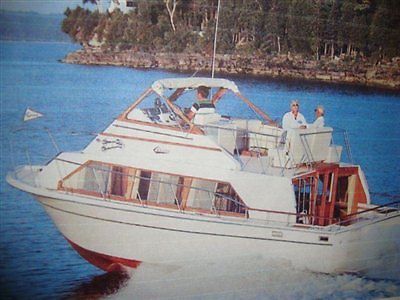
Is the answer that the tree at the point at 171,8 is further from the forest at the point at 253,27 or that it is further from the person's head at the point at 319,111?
the person's head at the point at 319,111

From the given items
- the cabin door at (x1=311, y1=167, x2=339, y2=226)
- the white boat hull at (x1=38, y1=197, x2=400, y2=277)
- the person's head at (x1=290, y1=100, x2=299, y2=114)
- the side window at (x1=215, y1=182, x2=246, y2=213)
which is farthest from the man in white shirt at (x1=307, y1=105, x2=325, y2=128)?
the side window at (x1=215, y1=182, x2=246, y2=213)

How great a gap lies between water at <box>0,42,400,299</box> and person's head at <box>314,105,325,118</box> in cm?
3

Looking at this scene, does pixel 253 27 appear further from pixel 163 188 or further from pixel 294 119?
pixel 163 188

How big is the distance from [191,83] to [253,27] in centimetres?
47

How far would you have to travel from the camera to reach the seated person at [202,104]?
164 inches

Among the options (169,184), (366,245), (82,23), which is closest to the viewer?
(82,23)

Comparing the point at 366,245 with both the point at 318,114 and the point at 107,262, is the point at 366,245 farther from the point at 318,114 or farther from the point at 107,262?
the point at 107,262

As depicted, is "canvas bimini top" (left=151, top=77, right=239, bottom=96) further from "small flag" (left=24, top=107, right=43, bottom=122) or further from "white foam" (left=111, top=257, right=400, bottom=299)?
"white foam" (left=111, top=257, right=400, bottom=299)

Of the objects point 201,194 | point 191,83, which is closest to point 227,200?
point 201,194

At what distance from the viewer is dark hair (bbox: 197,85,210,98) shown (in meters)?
4.20

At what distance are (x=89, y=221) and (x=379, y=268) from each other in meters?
1.70

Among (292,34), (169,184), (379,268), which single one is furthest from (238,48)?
(379,268)

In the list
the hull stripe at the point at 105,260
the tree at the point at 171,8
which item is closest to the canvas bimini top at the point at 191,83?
the tree at the point at 171,8

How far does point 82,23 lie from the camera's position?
382cm
